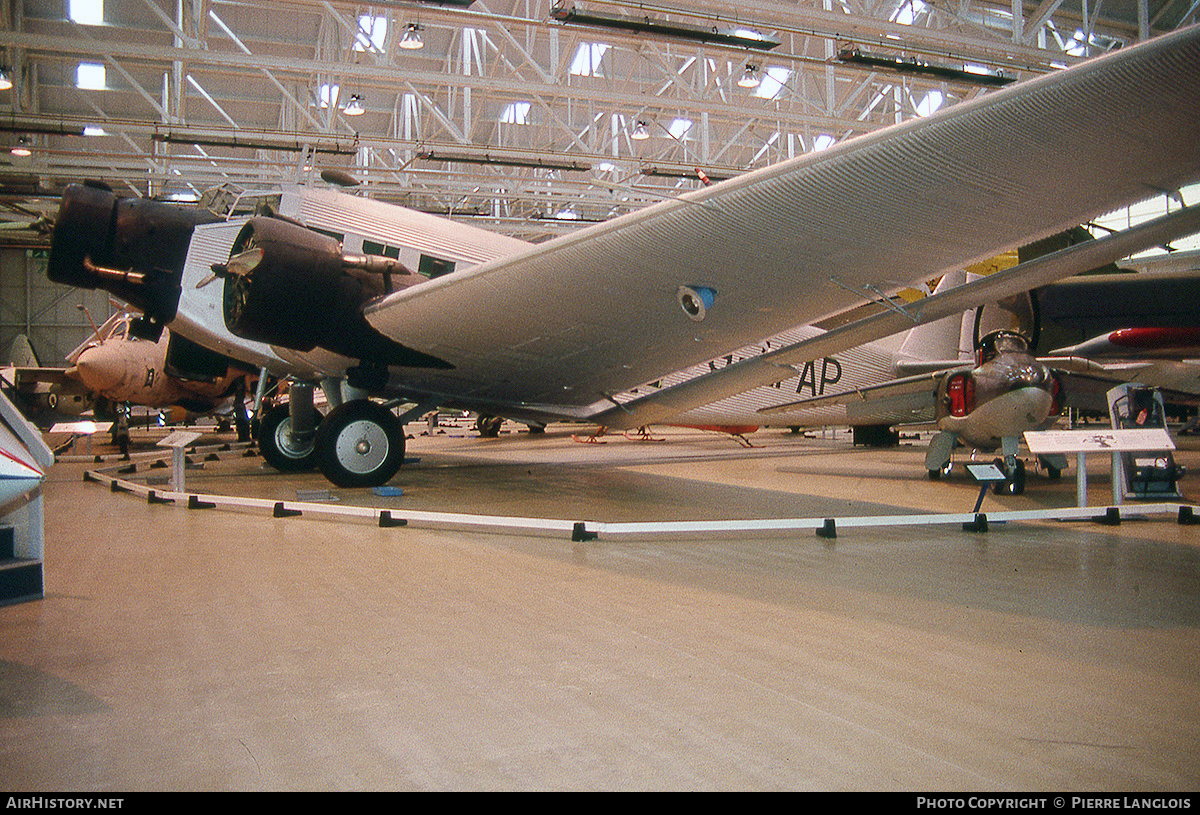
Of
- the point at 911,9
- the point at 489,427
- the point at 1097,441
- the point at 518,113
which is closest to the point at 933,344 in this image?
the point at 1097,441

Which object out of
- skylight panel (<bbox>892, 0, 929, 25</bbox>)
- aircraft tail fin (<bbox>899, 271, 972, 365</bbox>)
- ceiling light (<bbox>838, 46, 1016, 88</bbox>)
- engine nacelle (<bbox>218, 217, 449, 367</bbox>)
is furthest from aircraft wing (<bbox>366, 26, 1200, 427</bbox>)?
skylight panel (<bbox>892, 0, 929, 25</bbox>)

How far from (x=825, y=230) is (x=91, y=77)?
2373cm

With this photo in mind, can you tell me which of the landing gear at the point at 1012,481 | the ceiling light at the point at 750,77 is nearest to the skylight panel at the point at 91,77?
the ceiling light at the point at 750,77

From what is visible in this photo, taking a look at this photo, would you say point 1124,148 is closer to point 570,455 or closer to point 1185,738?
point 1185,738

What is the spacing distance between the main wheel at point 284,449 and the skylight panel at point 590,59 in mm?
12203

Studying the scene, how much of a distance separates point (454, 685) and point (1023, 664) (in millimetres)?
1861

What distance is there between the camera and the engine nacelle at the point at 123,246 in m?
7.21

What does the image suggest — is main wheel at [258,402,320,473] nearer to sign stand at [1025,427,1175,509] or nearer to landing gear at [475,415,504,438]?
sign stand at [1025,427,1175,509]

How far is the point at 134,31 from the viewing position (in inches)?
699

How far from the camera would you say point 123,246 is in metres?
7.48

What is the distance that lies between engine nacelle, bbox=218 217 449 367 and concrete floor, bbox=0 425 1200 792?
6.74 feet

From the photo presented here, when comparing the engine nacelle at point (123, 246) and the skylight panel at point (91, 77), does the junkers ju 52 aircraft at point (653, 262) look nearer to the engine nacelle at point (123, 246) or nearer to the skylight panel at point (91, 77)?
the engine nacelle at point (123, 246)

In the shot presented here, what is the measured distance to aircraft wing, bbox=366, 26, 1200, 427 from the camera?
131 inches

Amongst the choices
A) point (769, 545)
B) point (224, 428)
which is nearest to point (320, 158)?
point (224, 428)
